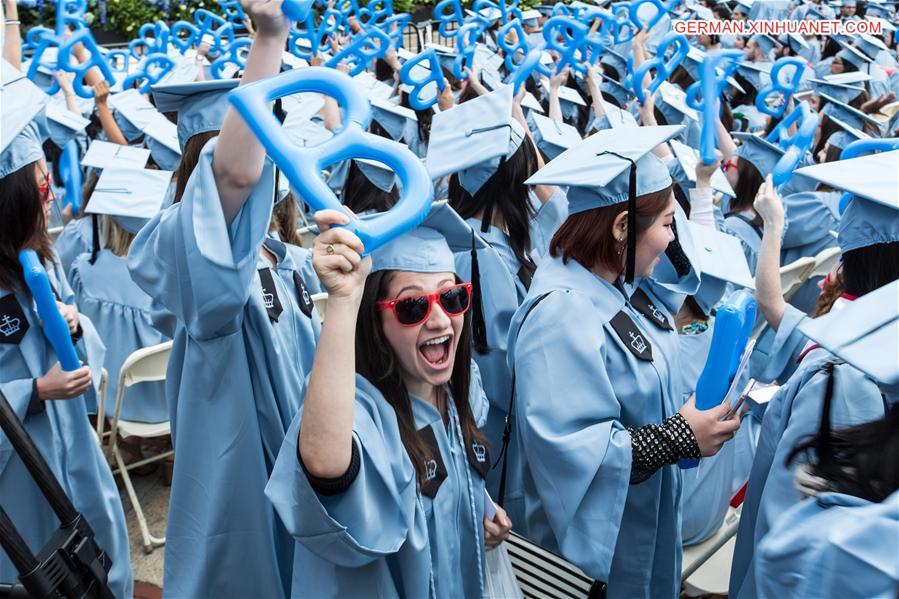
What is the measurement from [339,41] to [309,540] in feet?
32.7

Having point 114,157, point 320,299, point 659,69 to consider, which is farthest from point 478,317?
point 659,69

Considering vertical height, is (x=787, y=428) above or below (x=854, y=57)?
above

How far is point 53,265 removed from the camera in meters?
2.95

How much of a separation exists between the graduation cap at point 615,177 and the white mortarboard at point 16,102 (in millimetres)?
1440

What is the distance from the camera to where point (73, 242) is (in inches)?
189

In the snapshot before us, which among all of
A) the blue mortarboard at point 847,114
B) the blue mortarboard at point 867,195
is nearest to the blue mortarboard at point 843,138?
the blue mortarboard at point 847,114

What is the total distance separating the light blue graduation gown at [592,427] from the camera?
7.84 ft

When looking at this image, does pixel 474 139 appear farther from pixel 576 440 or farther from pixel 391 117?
pixel 391 117

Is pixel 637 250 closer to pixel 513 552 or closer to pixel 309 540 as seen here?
pixel 513 552

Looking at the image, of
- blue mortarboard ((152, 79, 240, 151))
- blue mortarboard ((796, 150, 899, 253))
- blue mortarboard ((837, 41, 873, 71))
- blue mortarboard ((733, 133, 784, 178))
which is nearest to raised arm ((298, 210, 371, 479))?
blue mortarboard ((152, 79, 240, 151))

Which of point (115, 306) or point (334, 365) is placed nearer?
point (334, 365)

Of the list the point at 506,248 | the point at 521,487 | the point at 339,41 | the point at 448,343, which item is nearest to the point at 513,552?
the point at 521,487

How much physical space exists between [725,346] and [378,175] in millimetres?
2118

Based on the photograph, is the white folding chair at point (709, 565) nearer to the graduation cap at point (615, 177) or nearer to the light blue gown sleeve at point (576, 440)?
the light blue gown sleeve at point (576, 440)
